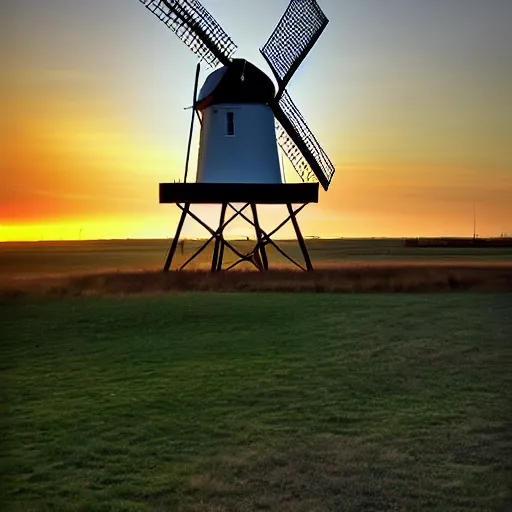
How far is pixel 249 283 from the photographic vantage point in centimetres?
3147

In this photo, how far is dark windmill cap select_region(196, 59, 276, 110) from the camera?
3366 centimetres

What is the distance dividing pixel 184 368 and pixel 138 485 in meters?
6.31

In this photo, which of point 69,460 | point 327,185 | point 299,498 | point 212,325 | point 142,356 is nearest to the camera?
point 299,498

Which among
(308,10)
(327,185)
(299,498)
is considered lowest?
(299,498)

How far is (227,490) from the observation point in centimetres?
764

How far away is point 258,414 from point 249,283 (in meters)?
20.7

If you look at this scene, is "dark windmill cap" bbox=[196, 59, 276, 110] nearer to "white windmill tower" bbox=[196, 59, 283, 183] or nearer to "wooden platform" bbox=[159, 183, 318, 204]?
"white windmill tower" bbox=[196, 59, 283, 183]

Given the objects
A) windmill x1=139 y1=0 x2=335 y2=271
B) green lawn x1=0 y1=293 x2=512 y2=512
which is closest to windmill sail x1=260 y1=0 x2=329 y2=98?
windmill x1=139 y1=0 x2=335 y2=271

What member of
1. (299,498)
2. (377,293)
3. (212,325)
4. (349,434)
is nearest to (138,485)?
(299,498)

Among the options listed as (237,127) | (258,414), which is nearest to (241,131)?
(237,127)

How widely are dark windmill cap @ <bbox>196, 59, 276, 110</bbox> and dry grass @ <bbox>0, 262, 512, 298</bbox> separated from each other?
836cm

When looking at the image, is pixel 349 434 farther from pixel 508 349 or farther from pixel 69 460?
pixel 508 349

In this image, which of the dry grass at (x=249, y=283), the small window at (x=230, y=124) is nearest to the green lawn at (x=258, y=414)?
the dry grass at (x=249, y=283)

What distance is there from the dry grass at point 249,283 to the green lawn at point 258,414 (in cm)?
966
